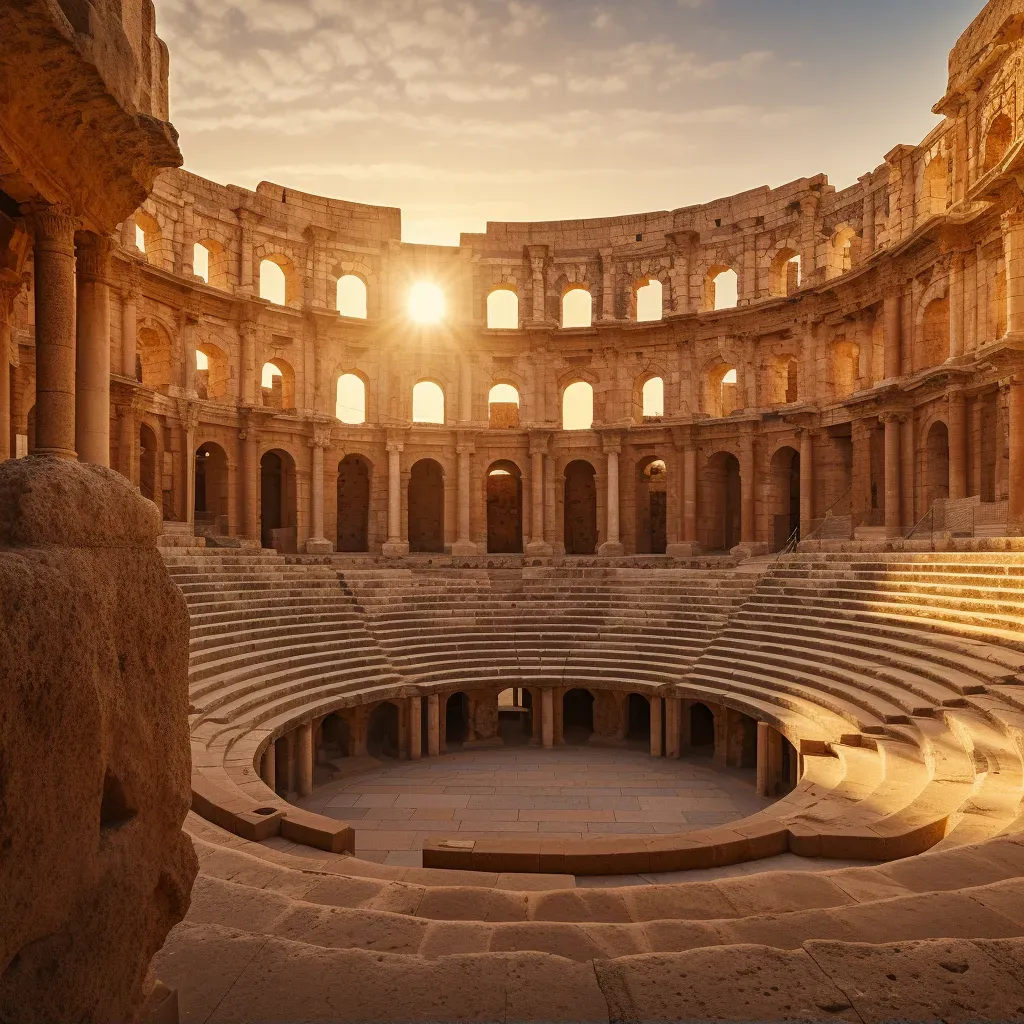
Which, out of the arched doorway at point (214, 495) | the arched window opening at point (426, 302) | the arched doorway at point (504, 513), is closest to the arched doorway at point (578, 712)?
the arched doorway at point (214, 495)

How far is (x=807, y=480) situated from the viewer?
992 inches

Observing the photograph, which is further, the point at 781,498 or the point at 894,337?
the point at 781,498

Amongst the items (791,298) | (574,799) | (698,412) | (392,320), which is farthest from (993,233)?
(392,320)

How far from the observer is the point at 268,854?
261 inches

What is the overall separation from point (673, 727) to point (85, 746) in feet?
47.9

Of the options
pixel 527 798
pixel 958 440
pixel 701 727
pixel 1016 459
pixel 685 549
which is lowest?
Answer: pixel 527 798

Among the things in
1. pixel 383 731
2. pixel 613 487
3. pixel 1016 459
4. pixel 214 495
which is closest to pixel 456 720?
pixel 383 731

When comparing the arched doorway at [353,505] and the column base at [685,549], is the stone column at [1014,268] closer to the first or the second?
the column base at [685,549]

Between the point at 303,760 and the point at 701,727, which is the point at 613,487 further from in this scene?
the point at 303,760

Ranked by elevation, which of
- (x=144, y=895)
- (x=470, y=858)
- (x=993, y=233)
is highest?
(x=993, y=233)

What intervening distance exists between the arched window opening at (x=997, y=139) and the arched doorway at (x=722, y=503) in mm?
12232

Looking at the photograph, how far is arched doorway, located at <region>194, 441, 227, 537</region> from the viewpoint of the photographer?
82.7 ft

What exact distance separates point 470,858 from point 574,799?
597cm

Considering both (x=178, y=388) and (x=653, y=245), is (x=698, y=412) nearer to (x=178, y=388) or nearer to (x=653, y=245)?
(x=653, y=245)
